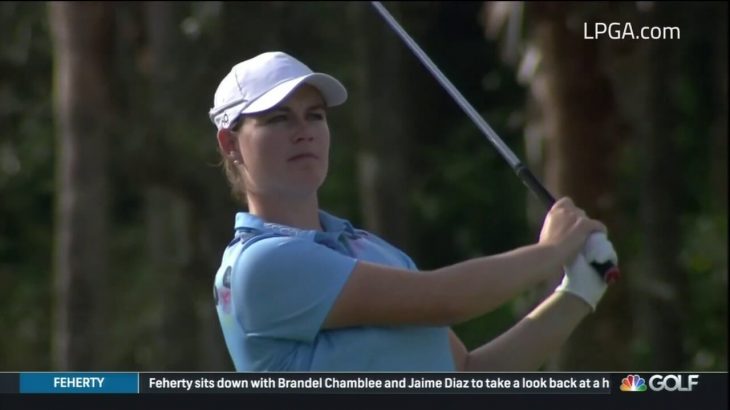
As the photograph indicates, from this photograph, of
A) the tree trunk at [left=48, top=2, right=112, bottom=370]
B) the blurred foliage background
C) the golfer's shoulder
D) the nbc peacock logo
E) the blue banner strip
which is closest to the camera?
the golfer's shoulder

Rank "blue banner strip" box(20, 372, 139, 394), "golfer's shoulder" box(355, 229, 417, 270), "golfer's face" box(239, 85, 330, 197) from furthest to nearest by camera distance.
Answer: "blue banner strip" box(20, 372, 139, 394) < "golfer's shoulder" box(355, 229, 417, 270) < "golfer's face" box(239, 85, 330, 197)

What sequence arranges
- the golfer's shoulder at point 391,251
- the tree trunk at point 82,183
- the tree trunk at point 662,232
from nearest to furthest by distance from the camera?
the golfer's shoulder at point 391,251 < the tree trunk at point 82,183 < the tree trunk at point 662,232

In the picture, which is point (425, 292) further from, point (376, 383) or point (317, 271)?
point (376, 383)

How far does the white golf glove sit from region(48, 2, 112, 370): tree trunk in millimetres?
5517

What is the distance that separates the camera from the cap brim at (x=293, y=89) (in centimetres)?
332

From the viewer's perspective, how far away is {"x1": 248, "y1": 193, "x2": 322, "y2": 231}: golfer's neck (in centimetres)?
337

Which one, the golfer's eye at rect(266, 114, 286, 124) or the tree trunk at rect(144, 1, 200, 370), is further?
the tree trunk at rect(144, 1, 200, 370)

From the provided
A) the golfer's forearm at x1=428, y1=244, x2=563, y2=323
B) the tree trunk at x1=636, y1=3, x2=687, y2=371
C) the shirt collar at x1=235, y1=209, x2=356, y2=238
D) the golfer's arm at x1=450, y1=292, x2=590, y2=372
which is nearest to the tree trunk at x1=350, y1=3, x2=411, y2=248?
the tree trunk at x1=636, y1=3, x2=687, y2=371

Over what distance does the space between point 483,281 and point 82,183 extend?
601 centimetres

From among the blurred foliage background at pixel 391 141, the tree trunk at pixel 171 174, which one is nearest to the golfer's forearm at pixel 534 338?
the blurred foliage background at pixel 391 141

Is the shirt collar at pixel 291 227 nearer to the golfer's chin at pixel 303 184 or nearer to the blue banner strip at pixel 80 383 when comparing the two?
the golfer's chin at pixel 303 184

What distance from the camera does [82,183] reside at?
29.8 ft

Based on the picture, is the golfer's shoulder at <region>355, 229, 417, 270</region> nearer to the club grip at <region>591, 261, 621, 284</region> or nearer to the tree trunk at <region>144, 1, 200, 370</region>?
the club grip at <region>591, 261, 621, 284</region>

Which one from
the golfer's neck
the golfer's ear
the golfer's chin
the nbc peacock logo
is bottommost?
the nbc peacock logo
